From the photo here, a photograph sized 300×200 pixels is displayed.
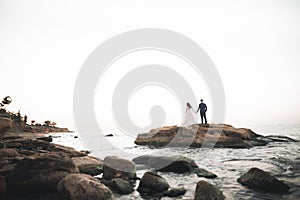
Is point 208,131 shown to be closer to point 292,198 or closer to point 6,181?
point 292,198

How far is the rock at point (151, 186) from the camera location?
7939 mm

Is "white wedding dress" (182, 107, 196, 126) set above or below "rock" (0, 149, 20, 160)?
above

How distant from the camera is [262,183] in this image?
7707mm

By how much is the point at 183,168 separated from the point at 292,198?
5391 mm

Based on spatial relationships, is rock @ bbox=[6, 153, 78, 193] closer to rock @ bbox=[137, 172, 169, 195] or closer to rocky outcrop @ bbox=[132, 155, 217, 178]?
rock @ bbox=[137, 172, 169, 195]

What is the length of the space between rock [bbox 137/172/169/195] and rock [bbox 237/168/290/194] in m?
3.31

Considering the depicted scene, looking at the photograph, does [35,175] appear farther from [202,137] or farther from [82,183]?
[202,137]

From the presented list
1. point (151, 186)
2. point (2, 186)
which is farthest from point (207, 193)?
point (2, 186)

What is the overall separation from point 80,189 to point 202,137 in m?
17.7

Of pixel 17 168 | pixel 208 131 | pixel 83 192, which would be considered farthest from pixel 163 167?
pixel 208 131

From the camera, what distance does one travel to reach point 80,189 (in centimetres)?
661

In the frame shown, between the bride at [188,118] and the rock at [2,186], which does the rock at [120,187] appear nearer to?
the rock at [2,186]

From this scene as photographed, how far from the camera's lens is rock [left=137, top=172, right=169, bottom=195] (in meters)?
7.94

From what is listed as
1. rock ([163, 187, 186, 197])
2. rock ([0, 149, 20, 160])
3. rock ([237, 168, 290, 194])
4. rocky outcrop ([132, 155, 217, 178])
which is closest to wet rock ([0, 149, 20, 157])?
rock ([0, 149, 20, 160])
